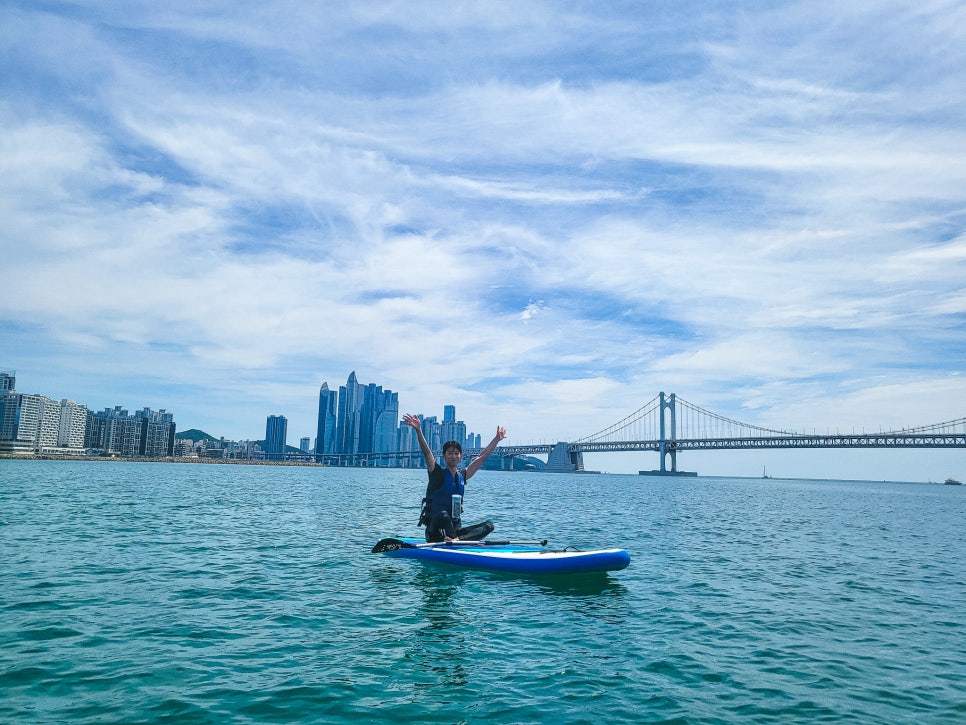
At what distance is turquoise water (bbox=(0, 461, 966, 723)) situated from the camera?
710 centimetres

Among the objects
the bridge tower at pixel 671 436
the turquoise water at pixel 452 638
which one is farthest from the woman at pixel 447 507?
the bridge tower at pixel 671 436

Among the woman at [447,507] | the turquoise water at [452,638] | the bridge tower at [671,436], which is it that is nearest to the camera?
the turquoise water at [452,638]

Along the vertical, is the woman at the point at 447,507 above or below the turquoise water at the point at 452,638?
above

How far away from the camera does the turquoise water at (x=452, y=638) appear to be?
710 cm

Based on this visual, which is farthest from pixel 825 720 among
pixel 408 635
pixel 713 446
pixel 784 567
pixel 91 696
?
pixel 713 446

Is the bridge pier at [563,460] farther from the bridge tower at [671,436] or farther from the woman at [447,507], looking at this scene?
the woman at [447,507]

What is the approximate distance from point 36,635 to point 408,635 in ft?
17.5

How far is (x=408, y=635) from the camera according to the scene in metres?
9.87

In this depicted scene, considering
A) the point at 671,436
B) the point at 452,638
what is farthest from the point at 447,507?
the point at 671,436

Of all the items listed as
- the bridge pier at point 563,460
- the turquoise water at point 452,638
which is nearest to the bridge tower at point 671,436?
the bridge pier at point 563,460

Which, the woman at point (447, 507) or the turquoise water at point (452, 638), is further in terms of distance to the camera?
the woman at point (447, 507)

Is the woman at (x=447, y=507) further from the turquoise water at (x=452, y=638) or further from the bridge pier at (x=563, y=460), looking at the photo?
the bridge pier at (x=563, y=460)

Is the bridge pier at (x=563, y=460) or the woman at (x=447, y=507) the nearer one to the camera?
the woman at (x=447, y=507)

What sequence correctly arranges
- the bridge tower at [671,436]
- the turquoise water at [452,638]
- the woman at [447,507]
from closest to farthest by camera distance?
the turquoise water at [452,638] → the woman at [447,507] → the bridge tower at [671,436]
